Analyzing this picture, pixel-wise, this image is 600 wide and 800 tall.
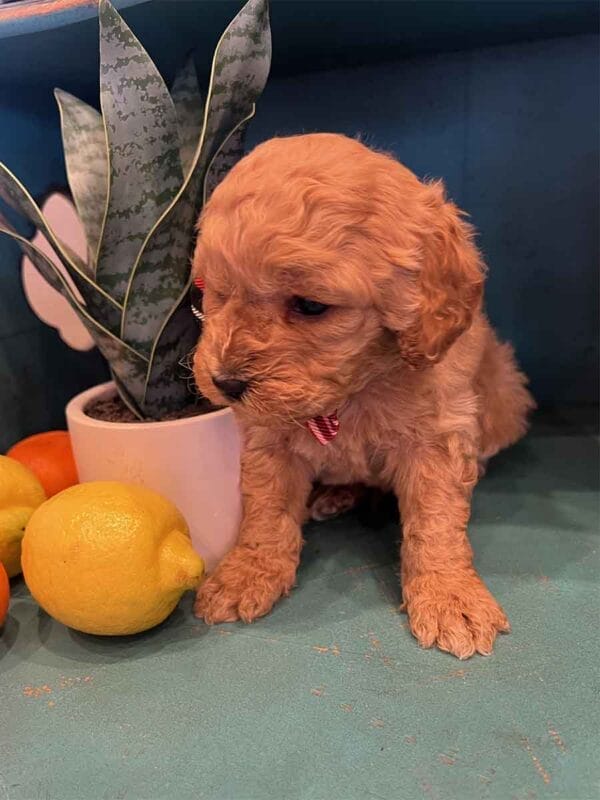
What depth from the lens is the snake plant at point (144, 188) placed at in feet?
3.88

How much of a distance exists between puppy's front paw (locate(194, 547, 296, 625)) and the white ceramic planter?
0.08 metres

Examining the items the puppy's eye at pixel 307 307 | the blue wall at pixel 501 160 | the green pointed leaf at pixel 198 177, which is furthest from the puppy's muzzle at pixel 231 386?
the blue wall at pixel 501 160

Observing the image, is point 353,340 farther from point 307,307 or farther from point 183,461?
point 183,461

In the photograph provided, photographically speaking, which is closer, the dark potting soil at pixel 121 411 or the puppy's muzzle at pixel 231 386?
the puppy's muzzle at pixel 231 386

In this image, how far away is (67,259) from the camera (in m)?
1.26

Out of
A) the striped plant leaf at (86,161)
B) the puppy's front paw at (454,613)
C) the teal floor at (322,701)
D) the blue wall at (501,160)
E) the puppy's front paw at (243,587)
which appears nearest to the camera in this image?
the teal floor at (322,701)

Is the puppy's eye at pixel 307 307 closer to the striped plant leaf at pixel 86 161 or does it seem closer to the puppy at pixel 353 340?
the puppy at pixel 353 340

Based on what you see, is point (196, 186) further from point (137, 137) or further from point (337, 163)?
point (337, 163)

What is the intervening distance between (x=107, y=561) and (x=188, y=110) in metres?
0.91

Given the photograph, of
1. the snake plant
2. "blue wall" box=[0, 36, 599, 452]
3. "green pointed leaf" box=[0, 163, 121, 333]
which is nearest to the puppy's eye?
the snake plant

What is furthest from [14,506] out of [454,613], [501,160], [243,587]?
[501,160]

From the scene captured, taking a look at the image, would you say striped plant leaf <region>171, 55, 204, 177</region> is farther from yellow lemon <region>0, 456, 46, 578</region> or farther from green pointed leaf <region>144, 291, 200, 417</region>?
yellow lemon <region>0, 456, 46, 578</region>

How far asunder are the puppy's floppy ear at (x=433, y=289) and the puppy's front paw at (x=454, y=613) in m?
0.39

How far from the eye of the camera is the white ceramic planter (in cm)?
129
